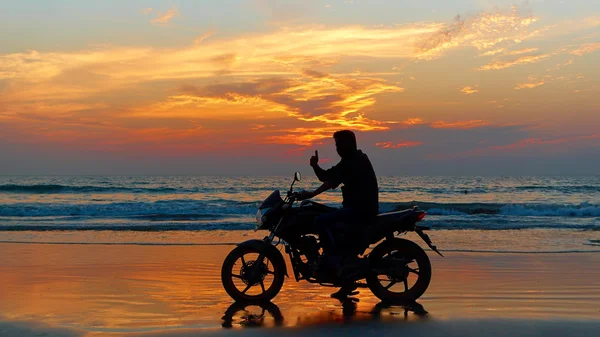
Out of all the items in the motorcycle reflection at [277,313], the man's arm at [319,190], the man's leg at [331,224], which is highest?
the man's arm at [319,190]

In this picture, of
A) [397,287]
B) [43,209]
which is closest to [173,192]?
[43,209]

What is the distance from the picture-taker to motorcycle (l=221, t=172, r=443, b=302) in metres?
6.15

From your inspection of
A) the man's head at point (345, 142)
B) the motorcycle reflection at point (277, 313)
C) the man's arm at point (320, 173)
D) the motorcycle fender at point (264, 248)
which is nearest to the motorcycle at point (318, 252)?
the motorcycle fender at point (264, 248)

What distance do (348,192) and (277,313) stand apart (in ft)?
4.56

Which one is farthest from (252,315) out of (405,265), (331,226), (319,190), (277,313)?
(405,265)

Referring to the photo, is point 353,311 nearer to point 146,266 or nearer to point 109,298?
point 109,298

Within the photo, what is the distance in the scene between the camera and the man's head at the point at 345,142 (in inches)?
237

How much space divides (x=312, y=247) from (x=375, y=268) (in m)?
0.69

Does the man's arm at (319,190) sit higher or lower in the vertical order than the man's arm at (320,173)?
lower

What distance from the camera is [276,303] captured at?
6.28 m

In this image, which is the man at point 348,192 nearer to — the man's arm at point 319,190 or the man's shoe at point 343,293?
the man's arm at point 319,190

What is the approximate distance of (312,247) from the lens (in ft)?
20.3

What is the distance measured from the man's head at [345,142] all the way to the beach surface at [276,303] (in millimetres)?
1565

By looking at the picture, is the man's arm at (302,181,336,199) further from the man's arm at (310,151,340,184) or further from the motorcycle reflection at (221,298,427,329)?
the motorcycle reflection at (221,298,427,329)
